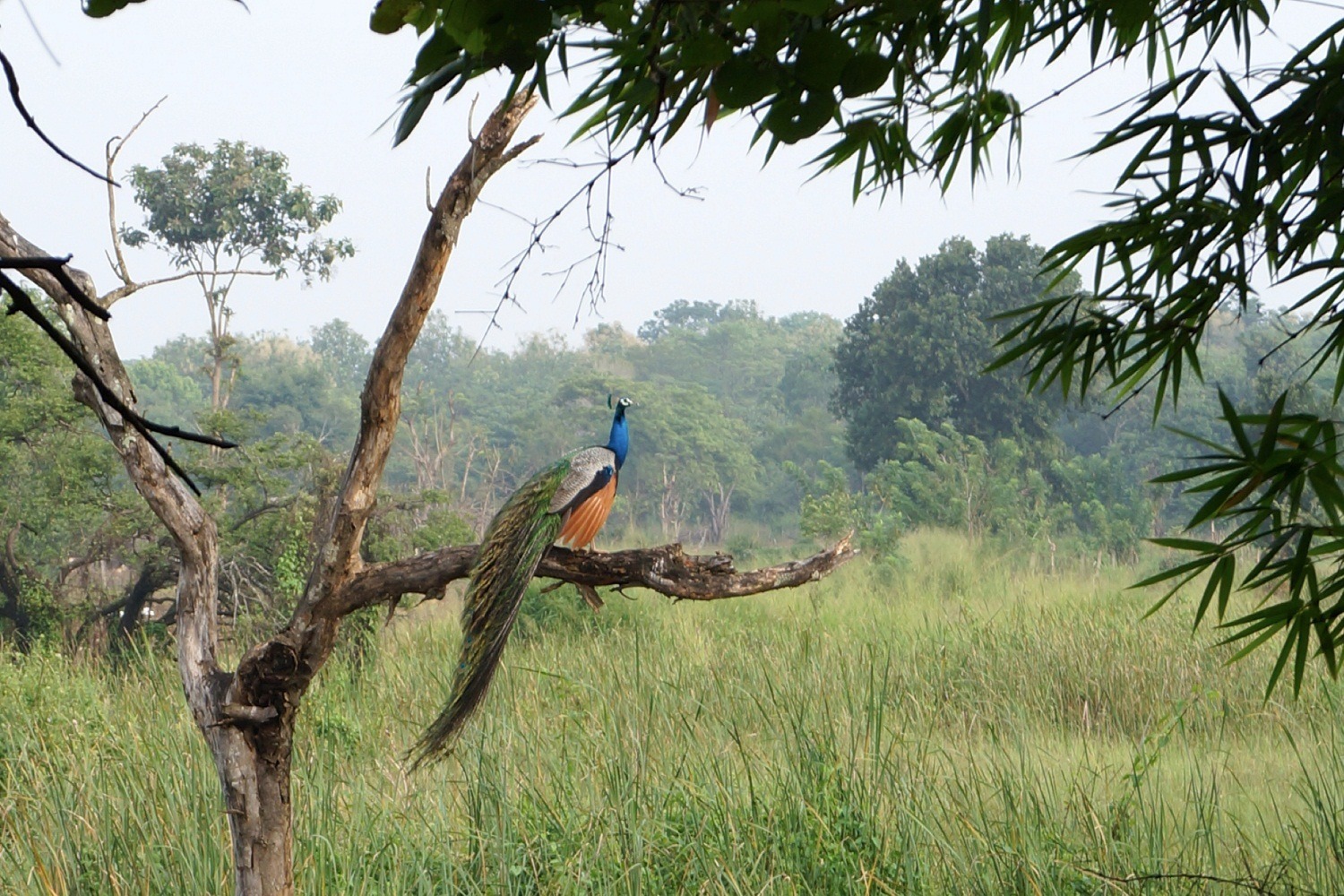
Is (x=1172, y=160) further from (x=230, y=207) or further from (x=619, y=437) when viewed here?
(x=230, y=207)

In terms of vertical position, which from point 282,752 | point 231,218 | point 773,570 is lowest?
point 282,752

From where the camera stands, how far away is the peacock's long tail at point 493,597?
2.75 metres

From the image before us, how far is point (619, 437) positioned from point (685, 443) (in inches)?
644

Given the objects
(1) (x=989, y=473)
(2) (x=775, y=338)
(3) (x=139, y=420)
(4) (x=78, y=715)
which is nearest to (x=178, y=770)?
(4) (x=78, y=715)

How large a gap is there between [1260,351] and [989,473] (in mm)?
5358

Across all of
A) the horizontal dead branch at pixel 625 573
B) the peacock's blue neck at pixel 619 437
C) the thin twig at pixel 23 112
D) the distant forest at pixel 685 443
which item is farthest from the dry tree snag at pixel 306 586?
the peacock's blue neck at pixel 619 437

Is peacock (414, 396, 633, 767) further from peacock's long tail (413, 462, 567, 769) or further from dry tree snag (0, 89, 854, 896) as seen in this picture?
dry tree snag (0, 89, 854, 896)

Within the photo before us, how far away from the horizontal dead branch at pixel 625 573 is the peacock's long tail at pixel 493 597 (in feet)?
0.97

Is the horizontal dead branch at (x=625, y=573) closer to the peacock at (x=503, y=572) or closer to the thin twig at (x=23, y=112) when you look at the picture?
the peacock at (x=503, y=572)

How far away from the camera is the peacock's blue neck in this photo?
4188 mm

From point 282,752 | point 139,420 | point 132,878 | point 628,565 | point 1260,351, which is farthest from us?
point 1260,351

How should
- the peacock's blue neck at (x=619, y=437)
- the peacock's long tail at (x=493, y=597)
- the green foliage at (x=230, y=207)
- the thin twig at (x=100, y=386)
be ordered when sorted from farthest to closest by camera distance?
the green foliage at (x=230, y=207) < the peacock's blue neck at (x=619, y=437) < the peacock's long tail at (x=493, y=597) < the thin twig at (x=100, y=386)

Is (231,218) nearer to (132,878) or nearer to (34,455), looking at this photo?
(34,455)

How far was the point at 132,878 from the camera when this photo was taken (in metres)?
2.57
